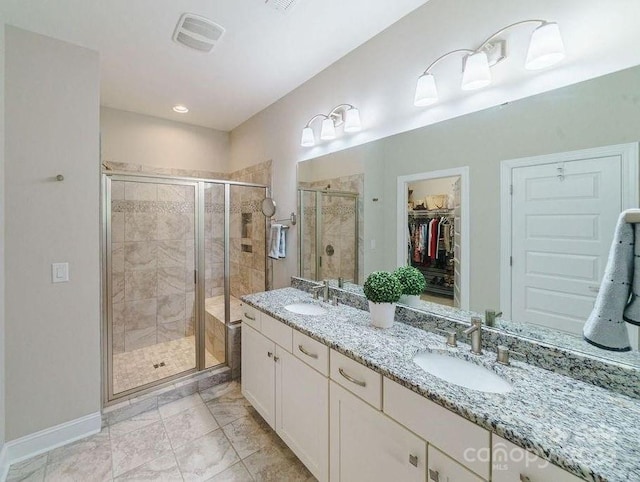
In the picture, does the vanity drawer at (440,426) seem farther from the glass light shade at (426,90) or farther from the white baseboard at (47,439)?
the white baseboard at (47,439)

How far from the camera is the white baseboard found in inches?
62.2

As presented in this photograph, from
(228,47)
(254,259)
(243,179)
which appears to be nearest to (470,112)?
(228,47)

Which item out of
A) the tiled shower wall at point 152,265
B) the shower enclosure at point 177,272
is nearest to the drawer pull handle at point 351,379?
the shower enclosure at point 177,272

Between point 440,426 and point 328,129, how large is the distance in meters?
1.89

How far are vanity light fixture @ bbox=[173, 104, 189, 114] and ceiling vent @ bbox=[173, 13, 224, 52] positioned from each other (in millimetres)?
1047

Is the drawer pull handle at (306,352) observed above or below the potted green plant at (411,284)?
below

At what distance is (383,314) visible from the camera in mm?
1449

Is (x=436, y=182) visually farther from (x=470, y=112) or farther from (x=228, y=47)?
(x=228, y=47)

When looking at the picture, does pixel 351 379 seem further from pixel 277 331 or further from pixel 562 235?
pixel 562 235

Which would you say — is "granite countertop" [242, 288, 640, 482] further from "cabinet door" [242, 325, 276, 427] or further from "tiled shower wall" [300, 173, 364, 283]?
"tiled shower wall" [300, 173, 364, 283]

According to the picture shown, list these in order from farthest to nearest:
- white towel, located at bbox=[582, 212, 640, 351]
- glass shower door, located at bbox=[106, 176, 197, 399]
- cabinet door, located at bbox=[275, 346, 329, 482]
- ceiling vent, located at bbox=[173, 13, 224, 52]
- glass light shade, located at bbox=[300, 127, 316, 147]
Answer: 1. glass shower door, located at bbox=[106, 176, 197, 399]
2. glass light shade, located at bbox=[300, 127, 316, 147]
3. ceiling vent, located at bbox=[173, 13, 224, 52]
4. cabinet door, located at bbox=[275, 346, 329, 482]
5. white towel, located at bbox=[582, 212, 640, 351]

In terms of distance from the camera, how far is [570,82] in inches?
43.2

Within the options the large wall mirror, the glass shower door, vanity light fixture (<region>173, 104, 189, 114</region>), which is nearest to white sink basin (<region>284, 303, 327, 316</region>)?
the large wall mirror

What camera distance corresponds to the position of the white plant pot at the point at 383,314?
4.75 feet
